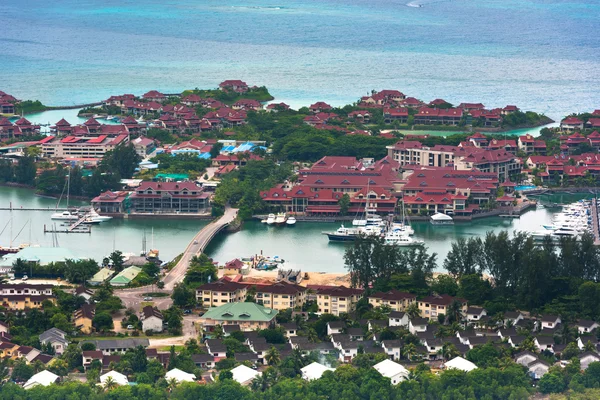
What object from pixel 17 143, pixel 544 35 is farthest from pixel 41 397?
pixel 544 35

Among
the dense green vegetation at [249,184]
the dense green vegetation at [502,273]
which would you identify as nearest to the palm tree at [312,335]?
the dense green vegetation at [502,273]

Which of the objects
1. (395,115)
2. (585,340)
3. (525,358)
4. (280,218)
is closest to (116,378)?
(525,358)

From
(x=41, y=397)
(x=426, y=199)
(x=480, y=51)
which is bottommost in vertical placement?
(x=41, y=397)

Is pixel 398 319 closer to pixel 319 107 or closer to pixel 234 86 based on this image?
pixel 319 107

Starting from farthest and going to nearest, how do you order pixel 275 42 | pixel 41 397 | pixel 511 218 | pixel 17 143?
pixel 275 42, pixel 17 143, pixel 511 218, pixel 41 397

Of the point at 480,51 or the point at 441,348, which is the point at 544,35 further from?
the point at 441,348

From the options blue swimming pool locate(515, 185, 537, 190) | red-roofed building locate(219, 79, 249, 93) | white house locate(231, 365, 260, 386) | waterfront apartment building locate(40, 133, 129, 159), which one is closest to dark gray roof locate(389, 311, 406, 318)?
white house locate(231, 365, 260, 386)

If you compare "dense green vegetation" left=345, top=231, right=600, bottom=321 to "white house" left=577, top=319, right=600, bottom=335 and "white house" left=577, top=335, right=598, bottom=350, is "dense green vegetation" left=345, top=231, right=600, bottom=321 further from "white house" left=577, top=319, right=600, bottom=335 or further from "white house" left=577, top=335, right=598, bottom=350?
"white house" left=577, top=335, right=598, bottom=350
